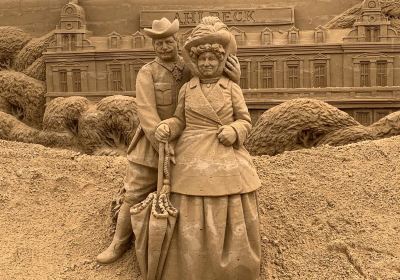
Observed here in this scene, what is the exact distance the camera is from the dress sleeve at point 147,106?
5.14 meters

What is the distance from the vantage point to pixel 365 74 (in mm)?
10586

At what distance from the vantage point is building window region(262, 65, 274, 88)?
35.5 ft

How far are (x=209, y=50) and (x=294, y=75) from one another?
614 cm

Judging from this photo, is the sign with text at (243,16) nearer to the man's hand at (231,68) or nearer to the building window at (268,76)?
the building window at (268,76)

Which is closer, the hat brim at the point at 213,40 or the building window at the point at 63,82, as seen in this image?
the hat brim at the point at 213,40

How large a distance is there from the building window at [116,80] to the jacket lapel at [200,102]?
6.30 m

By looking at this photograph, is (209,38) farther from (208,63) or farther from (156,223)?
(156,223)

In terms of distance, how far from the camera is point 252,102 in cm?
1052

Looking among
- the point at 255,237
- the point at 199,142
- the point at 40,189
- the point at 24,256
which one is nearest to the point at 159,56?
the point at 199,142

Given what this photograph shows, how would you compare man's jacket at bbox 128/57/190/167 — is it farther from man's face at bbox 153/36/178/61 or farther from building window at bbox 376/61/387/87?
building window at bbox 376/61/387/87

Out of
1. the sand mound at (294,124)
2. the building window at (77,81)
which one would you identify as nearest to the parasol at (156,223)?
the sand mound at (294,124)

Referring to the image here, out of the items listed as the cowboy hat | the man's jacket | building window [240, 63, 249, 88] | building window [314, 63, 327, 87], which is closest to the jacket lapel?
the man's jacket

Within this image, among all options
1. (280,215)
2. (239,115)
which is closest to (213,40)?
(239,115)

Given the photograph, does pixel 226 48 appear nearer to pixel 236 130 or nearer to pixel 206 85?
pixel 206 85
